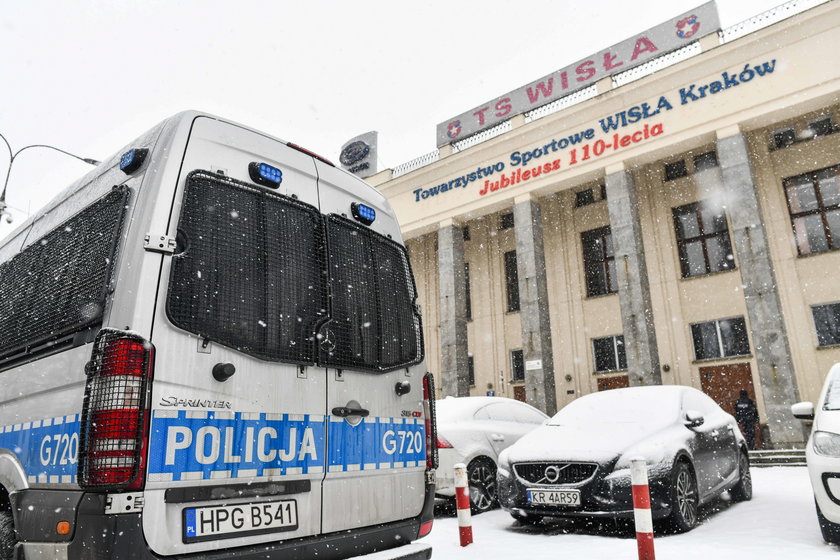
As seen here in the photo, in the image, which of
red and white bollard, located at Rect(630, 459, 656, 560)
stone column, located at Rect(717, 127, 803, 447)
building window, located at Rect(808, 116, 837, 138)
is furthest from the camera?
building window, located at Rect(808, 116, 837, 138)

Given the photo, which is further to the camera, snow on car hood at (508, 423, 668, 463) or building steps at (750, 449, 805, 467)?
building steps at (750, 449, 805, 467)

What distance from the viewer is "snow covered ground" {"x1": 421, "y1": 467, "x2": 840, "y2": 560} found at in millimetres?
4766

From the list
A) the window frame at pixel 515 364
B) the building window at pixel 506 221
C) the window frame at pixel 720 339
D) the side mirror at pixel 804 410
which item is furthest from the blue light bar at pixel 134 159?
the building window at pixel 506 221

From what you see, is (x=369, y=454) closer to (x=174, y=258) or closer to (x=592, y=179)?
(x=174, y=258)

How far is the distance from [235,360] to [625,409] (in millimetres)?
5223

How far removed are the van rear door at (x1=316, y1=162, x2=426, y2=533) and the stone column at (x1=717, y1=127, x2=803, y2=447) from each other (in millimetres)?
15156

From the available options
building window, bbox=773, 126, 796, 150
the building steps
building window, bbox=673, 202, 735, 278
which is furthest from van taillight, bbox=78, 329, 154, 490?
building window, bbox=773, 126, 796, 150

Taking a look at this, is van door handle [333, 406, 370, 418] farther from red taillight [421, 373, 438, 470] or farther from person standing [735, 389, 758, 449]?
person standing [735, 389, 758, 449]

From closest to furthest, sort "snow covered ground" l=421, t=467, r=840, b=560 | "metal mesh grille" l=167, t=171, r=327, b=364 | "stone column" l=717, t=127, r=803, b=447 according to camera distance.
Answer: "metal mesh grille" l=167, t=171, r=327, b=364 → "snow covered ground" l=421, t=467, r=840, b=560 → "stone column" l=717, t=127, r=803, b=447

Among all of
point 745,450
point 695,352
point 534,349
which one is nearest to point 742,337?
point 695,352

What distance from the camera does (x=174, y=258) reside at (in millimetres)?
2705

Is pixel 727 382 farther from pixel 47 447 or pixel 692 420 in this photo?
pixel 47 447

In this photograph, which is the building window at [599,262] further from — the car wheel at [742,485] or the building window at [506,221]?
the car wheel at [742,485]

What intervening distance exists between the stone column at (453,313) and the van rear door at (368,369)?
18.4m
